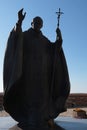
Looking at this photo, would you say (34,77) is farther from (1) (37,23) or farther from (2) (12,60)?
(1) (37,23)

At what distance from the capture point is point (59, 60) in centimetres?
695

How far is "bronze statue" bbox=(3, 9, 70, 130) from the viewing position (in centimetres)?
632

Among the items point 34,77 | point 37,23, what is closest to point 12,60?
point 34,77

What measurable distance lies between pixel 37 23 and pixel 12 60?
947 mm

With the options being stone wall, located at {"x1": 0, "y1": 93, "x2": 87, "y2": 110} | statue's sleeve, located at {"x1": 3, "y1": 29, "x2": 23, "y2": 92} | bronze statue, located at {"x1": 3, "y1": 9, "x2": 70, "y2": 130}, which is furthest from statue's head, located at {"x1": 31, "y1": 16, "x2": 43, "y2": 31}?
stone wall, located at {"x1": 0, "y1": 93, "x2": 87, "y2": 110}

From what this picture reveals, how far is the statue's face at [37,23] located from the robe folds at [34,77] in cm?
10

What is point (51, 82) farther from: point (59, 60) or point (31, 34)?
point (31, 34)

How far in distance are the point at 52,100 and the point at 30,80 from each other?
0.59 metres

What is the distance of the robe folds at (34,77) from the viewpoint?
6.35m

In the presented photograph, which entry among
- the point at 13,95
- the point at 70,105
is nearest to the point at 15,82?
the point at 13,95

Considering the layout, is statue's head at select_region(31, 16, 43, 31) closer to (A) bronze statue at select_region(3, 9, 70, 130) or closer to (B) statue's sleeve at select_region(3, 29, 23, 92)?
(A) bronze statue at select_region(3, 9, 70, 130)

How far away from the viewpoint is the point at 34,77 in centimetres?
656

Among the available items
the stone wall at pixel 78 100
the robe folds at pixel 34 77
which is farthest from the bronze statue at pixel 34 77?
the stone wall at pixel 78 100

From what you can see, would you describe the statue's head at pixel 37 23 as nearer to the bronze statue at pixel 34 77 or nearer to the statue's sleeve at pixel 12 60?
the bronze statue at pixel 34 77
